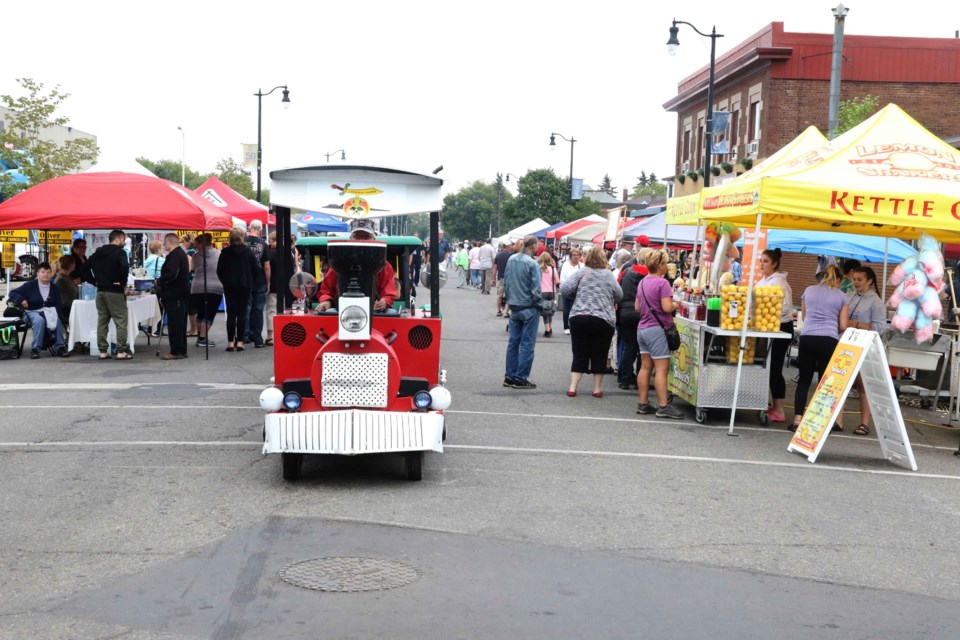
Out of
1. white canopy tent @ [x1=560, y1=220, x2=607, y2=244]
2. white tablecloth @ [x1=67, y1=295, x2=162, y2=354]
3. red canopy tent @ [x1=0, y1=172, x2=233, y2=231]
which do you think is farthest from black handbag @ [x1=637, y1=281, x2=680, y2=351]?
white canopy tent @ [x1=560, y1=220, x2=607, y2=244]

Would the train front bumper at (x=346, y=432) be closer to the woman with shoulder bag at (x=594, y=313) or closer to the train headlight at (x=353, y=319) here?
the train headlight at (x=353, y=319)

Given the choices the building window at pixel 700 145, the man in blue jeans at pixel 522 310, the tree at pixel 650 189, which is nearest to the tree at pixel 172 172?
the tree at pixel 650 189

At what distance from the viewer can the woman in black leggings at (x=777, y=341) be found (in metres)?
11.5

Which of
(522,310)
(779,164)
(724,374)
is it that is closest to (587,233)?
(522,310)

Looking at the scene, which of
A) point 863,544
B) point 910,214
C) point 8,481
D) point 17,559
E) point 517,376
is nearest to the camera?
point 17,559

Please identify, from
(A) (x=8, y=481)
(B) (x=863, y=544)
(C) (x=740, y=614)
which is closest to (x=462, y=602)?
(C) (x=740, y=614)

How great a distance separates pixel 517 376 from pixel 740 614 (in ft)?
27.8

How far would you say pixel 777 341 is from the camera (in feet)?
37.6

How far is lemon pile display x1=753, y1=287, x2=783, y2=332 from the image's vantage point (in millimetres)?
11172

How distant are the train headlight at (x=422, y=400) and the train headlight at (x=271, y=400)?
102 cm

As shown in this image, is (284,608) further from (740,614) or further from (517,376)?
(517,376)

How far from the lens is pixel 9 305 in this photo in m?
16.6

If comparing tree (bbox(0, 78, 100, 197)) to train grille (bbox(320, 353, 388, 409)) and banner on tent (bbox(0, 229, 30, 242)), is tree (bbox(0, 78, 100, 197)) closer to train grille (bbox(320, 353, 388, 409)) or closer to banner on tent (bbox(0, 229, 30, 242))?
banner on tent (bbox(0, 229, 30, 242))

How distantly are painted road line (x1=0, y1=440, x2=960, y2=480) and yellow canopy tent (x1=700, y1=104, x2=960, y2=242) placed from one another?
97.5 inches
